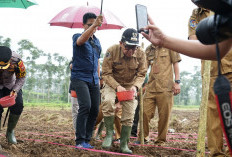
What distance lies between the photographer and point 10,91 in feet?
13.7

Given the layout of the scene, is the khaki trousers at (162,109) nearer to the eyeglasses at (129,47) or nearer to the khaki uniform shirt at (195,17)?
the eyeglasses at (129,47)

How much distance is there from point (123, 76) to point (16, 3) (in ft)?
7.64

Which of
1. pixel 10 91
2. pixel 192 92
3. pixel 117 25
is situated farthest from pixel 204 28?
pixel 192 92

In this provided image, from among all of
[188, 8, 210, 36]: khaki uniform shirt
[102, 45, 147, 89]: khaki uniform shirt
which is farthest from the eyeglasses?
[188, 8, 210, 36]: khaki uniform shirt

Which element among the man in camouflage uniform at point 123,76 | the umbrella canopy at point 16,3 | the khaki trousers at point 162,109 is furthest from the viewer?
the umbrella canopy at point 16,3

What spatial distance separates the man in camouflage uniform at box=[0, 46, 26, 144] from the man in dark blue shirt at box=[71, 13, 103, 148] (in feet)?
2.40

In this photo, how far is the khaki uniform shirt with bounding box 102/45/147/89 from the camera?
421 cm

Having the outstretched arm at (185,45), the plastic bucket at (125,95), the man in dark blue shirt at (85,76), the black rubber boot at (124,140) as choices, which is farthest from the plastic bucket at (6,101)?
the outstretched arm at (185,45)

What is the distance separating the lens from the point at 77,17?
18.2ft

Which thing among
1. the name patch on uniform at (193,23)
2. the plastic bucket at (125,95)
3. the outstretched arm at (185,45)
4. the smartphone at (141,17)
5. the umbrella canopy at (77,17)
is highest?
the umbrella canopy at (77,17)

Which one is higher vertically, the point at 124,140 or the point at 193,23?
the point at 193,23

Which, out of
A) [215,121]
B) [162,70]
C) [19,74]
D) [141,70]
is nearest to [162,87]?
[162,70]

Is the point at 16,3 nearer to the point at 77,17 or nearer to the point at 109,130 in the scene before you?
the point at 77,17

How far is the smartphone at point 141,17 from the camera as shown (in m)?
1.81
